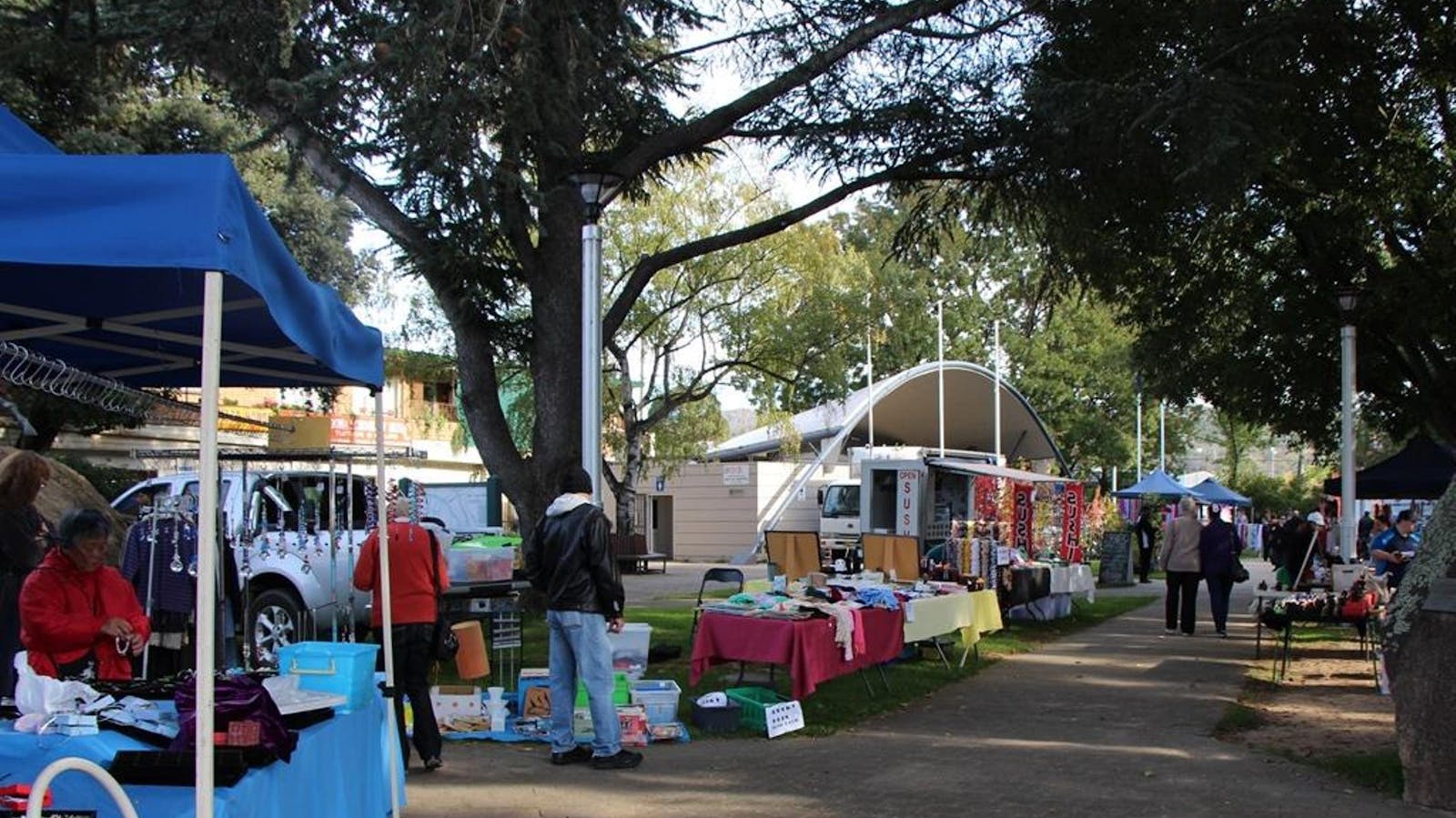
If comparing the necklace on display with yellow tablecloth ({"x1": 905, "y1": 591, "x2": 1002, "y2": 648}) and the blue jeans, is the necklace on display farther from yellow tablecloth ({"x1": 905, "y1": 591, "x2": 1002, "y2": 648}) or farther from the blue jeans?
yellow tablecloth ({"x1": 905, "y1": 591, "x2": 1002, "y2": 648})

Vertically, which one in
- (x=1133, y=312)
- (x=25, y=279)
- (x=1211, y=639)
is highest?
(x=1133, y=312)

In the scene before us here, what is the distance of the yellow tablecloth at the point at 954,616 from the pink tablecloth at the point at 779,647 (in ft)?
3.36

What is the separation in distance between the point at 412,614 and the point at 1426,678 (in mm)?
5674

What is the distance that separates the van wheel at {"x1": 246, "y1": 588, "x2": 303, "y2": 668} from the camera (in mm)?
11633

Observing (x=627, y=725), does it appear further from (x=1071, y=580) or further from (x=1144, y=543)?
(x=1144, y=543)

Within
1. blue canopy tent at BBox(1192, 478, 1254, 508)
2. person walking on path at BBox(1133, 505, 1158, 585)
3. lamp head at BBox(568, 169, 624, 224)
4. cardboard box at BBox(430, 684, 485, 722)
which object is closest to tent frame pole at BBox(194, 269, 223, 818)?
cardboard box at BBox(430, 684, 485, 722)

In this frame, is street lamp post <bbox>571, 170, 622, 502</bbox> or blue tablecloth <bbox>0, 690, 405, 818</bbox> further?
street lamp post <bbox>571, 170, 622, 502</bbox>

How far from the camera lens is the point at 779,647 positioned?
911cm

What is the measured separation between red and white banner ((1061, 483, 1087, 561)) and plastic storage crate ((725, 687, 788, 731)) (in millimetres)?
14295

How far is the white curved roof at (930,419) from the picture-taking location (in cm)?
3453

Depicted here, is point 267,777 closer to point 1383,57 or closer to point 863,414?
point 1383,57

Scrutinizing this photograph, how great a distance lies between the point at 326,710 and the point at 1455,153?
16384 millimetres

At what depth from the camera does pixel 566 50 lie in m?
10.3

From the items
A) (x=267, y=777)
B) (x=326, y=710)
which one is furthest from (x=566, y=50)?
(x=267, y=777)
